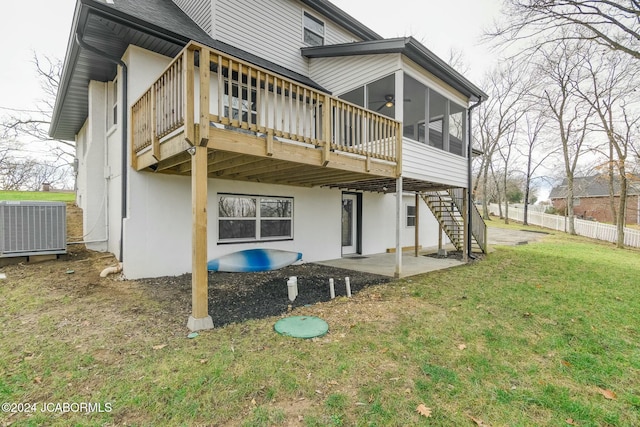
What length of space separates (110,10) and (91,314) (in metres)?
4.94

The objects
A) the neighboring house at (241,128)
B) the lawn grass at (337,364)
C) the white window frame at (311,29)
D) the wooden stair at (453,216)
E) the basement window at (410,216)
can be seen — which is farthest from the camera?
the basement window at (410,216)

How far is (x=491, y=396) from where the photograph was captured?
249 centimetres

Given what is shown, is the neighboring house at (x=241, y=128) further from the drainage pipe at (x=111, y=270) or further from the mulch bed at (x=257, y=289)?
the mulch bed at (x=257, y=289)

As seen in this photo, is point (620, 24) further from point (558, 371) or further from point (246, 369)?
point (246, 369)

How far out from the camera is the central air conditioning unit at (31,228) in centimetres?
627

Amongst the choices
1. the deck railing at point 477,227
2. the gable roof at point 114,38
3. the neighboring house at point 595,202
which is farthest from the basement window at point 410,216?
the neighboring house at point 595,202

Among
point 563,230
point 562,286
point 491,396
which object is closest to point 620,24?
point 562,286

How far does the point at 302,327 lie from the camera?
12.6ft

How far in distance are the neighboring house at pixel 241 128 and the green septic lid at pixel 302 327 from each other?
1.00 metres

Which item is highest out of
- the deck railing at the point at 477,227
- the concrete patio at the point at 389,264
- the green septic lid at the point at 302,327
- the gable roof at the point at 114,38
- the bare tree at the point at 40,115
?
the bare tree at the point at 40,115

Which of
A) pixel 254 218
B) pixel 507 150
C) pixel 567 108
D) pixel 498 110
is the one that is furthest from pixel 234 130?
pixel 507 150

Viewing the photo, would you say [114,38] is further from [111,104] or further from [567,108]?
[567,108]

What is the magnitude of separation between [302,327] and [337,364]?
3.19 ft

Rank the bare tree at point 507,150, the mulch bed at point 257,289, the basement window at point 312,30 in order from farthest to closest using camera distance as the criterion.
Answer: the bare tree at point 507,150 → the basement window at point 312,30 → the mulch bed at point 257,289
